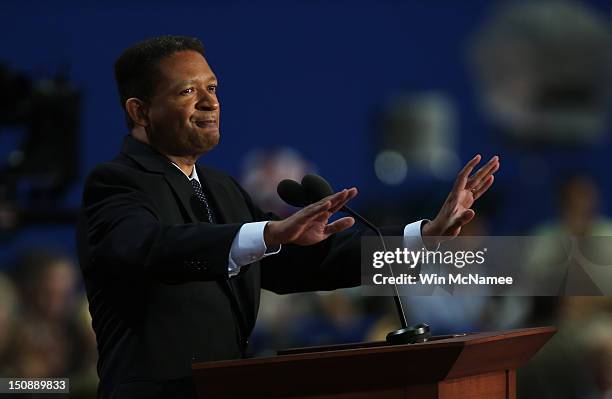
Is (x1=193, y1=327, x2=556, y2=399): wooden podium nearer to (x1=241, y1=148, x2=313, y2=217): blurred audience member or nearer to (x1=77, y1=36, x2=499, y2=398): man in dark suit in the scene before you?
(x1=77, y1=36, x2=499, y2=398): man in dark suit

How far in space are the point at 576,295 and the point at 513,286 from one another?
242mm

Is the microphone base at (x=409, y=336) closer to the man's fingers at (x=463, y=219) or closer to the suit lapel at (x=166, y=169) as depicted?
the man's fingers at (x=463, y=219)

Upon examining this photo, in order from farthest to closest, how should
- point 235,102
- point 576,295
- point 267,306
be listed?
point 235,102, point 267,306, point 576,295

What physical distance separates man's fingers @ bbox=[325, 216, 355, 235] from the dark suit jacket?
0.63ft

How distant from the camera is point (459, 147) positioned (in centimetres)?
456

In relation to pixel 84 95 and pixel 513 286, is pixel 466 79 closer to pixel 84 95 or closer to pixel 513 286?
pixel 513 286

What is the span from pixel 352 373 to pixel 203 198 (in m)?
0.67

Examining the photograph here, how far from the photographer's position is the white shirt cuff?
1914mm

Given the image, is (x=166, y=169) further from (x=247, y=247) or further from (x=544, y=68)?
(x=544, y=68)

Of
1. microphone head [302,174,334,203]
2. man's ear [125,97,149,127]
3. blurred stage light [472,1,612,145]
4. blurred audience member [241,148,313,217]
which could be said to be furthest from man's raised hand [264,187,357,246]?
blurred stage light [472,1,612,145]

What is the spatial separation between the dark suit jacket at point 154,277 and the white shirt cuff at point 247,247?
0.01 meters

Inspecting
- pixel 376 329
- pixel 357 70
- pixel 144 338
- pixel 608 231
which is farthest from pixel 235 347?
pixel 357 70

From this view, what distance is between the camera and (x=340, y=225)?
1.84 metres

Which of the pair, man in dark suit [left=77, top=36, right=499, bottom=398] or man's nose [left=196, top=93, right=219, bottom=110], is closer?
man in dark suit [left=77, top=36, right=499, bottom=398]
